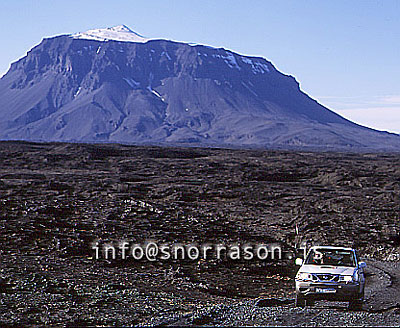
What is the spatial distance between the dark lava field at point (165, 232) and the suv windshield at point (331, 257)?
2.10 metres

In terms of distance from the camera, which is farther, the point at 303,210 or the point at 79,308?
the point at 303,210

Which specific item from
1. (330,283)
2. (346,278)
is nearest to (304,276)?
(330,283)

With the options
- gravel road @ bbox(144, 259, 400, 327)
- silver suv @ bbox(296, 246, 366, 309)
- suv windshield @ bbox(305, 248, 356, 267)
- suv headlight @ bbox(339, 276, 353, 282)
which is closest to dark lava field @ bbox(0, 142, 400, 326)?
gravel road @ bbox(144, 259, 400, 327)

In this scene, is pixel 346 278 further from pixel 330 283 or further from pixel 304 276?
pixel 304 276

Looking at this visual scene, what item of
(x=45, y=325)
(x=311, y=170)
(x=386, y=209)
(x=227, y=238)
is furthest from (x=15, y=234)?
(x=311, y=170)

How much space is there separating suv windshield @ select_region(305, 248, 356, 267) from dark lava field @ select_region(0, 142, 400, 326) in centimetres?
210

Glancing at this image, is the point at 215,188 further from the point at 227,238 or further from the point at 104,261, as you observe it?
the point at 104,261

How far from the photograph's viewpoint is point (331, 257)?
18.5 m

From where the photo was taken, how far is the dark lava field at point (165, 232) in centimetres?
1994

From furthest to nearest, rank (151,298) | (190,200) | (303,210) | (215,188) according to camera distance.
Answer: (215,188), (190,200), (303,210), (151,298)

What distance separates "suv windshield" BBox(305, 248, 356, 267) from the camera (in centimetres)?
1819

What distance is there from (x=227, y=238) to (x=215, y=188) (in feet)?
69.5

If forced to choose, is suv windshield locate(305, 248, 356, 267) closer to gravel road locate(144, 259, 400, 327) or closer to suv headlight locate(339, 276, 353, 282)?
suv headlight locate(339, 276, 353, 282)

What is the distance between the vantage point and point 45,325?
17250mm
